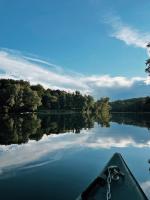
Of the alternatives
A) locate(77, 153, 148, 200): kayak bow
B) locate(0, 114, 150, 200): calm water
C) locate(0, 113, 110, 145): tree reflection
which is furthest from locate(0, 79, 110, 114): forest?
locate(77, 153, 148, 200): kayak bow

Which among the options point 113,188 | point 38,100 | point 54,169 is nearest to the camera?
point 113,188

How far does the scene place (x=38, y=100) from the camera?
85.1 meters

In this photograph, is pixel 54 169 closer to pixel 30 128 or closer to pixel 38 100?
pixel 30 128

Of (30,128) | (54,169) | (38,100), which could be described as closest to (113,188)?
(54,169)

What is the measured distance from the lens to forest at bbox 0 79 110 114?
77812 millimetres

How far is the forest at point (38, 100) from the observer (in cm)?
7781

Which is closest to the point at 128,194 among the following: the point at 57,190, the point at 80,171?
the point at 57,190

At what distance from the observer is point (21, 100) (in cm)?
7888

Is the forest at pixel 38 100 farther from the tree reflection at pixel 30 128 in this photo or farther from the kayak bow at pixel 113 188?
the kayak bow at pixel 113 188

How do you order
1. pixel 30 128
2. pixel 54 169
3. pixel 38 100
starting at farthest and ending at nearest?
pixel 38 100
pixel 30 128
pixel 54 169

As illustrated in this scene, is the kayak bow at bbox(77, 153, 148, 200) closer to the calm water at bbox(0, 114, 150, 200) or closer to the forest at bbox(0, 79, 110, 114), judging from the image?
the calm water at bbox(0, 114, 150, 200)

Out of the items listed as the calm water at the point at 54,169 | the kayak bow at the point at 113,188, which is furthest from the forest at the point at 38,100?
the kayak bow at the point at 113,188

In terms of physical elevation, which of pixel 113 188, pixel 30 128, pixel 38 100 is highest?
pixel 38 100

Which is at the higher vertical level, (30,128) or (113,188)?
(30,128)
